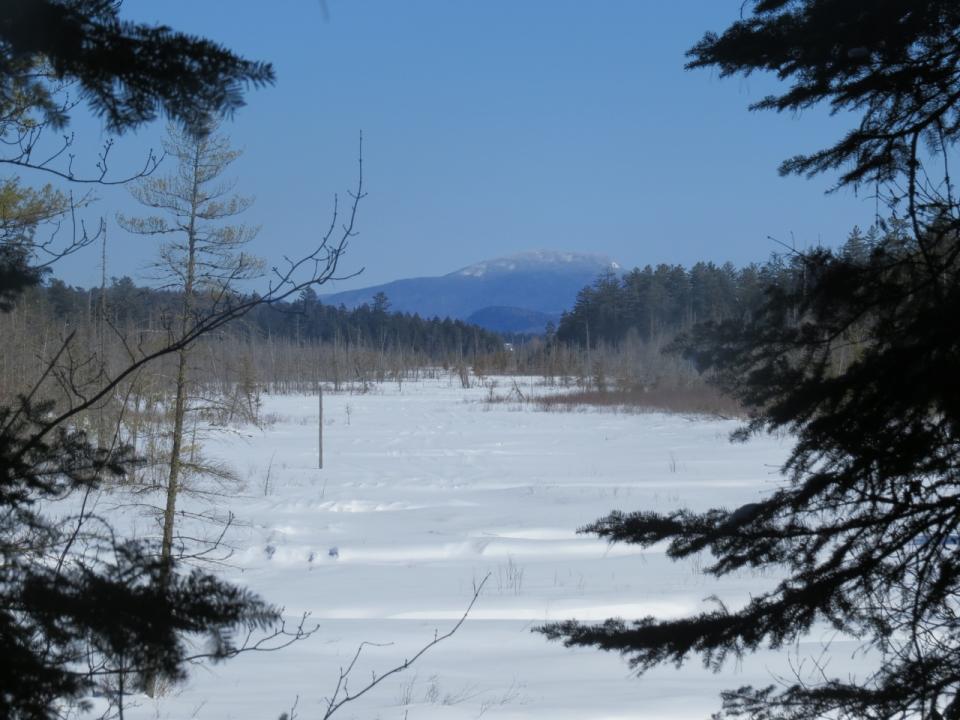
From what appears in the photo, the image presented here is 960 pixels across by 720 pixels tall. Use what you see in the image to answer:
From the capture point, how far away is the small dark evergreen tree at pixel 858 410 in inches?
105

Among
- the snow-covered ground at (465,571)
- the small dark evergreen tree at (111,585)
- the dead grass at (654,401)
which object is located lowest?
the snow-covered ground at (465,571)

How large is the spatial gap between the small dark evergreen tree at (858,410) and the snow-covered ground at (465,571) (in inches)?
70.1

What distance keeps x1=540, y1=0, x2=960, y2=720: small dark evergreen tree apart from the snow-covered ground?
1.78 m

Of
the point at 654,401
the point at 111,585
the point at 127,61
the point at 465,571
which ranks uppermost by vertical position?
the point at 127,61

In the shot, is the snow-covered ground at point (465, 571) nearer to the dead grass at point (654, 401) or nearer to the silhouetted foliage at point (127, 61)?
the silhouetted foliage at point (127, 61)

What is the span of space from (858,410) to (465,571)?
8.84 meters

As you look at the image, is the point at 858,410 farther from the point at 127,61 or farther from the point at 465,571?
the point at 465,571

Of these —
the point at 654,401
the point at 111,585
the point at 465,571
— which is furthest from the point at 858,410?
the point at 654,401

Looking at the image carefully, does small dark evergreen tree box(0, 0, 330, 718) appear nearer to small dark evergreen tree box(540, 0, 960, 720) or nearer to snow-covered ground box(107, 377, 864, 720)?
snow-covered ground box(107, 377, 864, 720)

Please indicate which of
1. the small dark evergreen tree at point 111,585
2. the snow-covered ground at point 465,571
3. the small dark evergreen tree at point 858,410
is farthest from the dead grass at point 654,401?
the small dark evergreen tree at point 111,585

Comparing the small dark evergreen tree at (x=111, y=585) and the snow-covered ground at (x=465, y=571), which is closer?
the small dark evergreen tree at (x=111, y=585)

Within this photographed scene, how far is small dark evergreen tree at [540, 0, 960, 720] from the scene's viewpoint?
2666 millimetres

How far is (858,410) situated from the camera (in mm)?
2779

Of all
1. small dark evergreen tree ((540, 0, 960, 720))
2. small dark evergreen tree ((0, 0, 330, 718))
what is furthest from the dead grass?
small dark evergreen tree ((0, 0, 330, 718))
